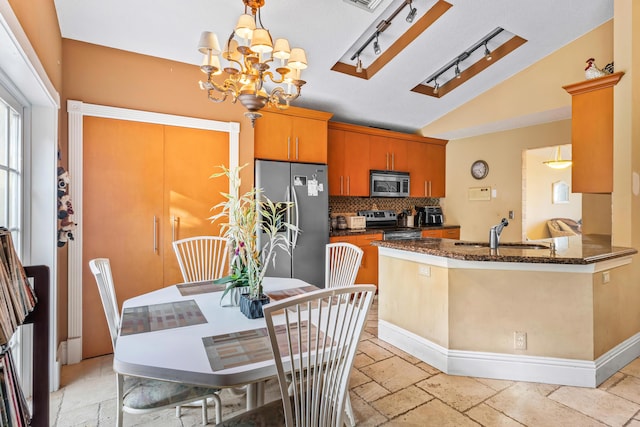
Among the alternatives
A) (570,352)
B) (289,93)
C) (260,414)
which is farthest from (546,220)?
(260,414)

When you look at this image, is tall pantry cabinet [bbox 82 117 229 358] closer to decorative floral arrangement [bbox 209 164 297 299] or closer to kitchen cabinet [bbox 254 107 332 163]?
kitchen cabinet [bbox 254 107 332 163]

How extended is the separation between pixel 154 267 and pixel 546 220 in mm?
7796

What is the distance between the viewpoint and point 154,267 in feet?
9.86

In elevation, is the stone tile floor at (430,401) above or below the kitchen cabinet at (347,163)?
below

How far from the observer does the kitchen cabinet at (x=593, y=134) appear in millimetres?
2996

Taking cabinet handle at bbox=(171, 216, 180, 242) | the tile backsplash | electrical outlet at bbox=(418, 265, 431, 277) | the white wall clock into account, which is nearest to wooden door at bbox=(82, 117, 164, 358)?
cabinet handle at bbox=(171, 216, 180, 242)

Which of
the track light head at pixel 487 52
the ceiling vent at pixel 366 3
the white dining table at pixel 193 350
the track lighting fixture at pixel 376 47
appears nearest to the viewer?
the white dining table at pixel 193 350

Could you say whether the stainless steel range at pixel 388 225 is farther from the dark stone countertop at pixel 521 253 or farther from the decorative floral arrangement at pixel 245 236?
the decorative floral arrangement at pixel 245 236

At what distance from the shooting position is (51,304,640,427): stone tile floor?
6.43 feet

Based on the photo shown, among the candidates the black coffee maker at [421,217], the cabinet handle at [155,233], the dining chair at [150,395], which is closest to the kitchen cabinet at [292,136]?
the cabinet handle at [155,233]

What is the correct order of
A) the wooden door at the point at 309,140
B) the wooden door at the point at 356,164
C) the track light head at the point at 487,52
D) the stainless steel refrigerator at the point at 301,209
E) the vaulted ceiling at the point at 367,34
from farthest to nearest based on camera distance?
the wooden door at the point at 356,164 → the wooden door at the point at 309,140 → the track light head at the point at 487,52 → the stainless steel refrigerator at the point at 301,209 → the vaulted ceiling at the point at 367,34

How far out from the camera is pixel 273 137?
3.72m

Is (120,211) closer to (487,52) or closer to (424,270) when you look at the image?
(424,270)

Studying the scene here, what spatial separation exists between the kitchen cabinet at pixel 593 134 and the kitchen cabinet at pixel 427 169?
2339 mm
